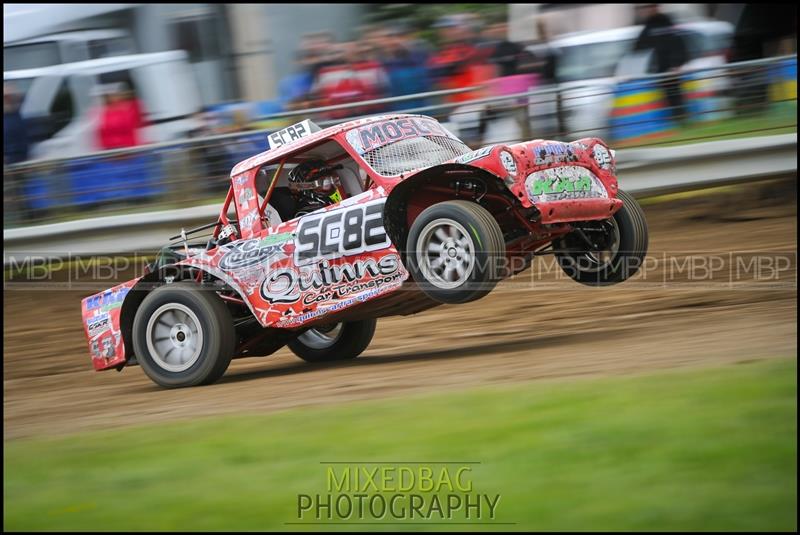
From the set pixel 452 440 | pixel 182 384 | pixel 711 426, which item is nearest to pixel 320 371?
pixel 182 384

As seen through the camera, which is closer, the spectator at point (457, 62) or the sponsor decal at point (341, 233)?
the sponsor decal at point (341, 233)

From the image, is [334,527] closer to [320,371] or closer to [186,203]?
[320,371]

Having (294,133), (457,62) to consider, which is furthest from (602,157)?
(457,62)

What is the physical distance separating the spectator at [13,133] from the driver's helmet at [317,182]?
6769mm

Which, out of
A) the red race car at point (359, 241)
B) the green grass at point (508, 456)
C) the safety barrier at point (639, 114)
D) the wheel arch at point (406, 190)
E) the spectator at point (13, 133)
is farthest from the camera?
the spectator at point (13, 133)

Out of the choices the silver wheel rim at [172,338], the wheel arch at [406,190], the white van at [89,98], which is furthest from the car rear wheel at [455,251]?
the white van at [89,98]

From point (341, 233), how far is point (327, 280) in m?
0.37

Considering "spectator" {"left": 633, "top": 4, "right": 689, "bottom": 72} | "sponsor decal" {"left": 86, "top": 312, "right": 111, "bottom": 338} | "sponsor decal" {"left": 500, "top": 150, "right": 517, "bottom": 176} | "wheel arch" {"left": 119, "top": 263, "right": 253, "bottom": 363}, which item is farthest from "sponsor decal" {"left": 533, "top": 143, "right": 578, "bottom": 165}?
"spectator" {"left": 633, "top": 4, "right": 689, "bottom": 72}

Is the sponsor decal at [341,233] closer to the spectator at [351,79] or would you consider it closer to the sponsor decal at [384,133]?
the sponsor decal at [384,133]

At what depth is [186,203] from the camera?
13.2m

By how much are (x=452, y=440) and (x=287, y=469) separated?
823 mm

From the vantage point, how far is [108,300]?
883 cm

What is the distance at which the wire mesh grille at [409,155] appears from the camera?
7734 mm

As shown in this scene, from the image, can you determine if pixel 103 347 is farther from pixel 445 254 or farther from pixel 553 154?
pixel 553 154
